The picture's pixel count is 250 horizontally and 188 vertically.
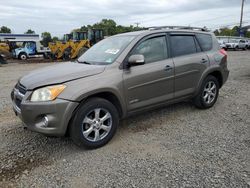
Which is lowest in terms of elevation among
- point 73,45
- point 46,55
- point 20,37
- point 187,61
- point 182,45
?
point 187,61

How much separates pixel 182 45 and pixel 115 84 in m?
1.87

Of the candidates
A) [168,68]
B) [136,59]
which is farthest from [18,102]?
[168,68]

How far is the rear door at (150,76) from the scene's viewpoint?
4074 mm

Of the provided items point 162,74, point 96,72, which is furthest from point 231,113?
point 96,72

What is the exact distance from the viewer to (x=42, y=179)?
122 inches

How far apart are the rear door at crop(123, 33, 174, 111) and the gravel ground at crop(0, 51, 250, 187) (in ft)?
1.89

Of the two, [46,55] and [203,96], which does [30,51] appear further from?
[203,96]

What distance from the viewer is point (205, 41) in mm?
5449

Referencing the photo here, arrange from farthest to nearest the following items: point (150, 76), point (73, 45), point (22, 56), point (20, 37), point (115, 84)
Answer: point (20, 37) → point (22, 56) → point (73, 45) → point (150, 76) → point (115, 84)

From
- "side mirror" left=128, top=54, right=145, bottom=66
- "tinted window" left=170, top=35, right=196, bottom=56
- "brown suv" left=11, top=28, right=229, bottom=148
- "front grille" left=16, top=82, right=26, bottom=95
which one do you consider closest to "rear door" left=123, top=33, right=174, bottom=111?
"brown suv" left=11, top=28, right=229, bottom=148

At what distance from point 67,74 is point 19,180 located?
1.50 m

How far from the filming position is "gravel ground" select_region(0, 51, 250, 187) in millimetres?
3031

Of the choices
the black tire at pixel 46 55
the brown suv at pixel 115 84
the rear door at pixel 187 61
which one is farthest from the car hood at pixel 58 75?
the black tire at pixel 46 55

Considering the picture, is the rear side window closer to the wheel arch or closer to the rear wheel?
the wheel arch
